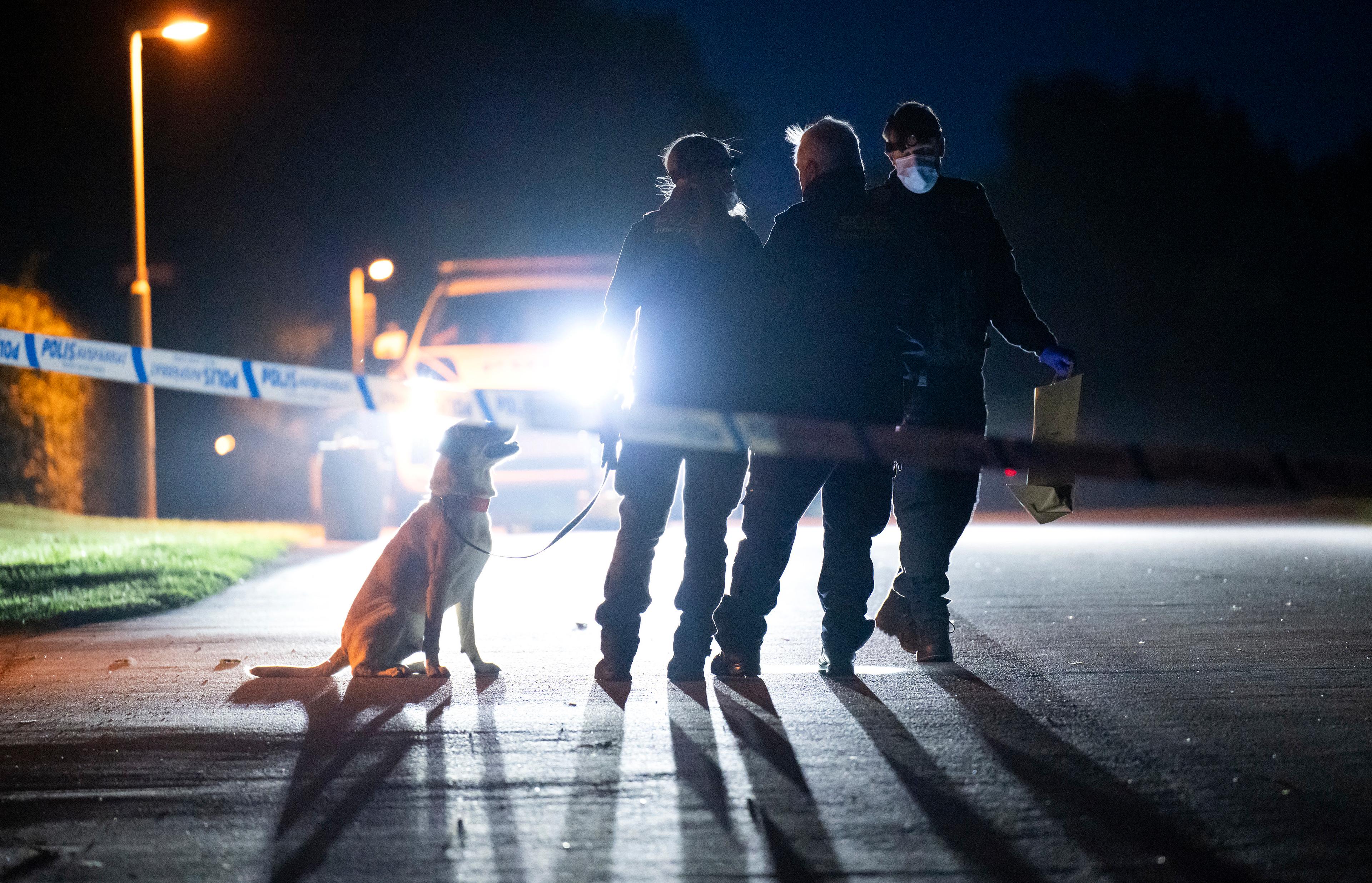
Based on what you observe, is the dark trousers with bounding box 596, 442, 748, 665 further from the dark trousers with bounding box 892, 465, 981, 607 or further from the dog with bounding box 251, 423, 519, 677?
the dark trousers with bounding box 892, 465, 981, 607

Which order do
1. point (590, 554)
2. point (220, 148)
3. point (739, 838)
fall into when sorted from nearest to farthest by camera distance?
1. point (739, 838)
2. point (590, 554)
3. point (220, 148)

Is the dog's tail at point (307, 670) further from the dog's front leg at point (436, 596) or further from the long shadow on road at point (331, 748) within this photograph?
the dog's front leg at point (436, 596)

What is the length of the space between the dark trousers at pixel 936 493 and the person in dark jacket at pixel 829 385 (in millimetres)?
168

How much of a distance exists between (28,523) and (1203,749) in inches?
462

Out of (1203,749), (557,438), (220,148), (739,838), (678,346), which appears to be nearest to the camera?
(739,838)

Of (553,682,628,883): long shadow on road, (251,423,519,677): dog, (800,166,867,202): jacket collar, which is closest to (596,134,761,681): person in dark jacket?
(800,166,867,202): jacket collar

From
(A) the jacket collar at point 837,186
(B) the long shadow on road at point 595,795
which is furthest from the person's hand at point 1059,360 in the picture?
(B) the long shadow on road at point 595,795

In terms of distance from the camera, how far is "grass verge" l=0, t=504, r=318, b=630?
25.0 feet

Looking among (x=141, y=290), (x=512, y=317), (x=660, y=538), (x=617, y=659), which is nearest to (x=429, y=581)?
(x=617, y=659)

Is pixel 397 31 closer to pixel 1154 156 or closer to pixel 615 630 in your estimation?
pixel 1154 156

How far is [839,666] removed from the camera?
532 centimetres

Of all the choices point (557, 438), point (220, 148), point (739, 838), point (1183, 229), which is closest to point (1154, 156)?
A: point (1183, 229)

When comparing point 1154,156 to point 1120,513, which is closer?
point 1120,513

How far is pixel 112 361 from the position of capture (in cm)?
695
